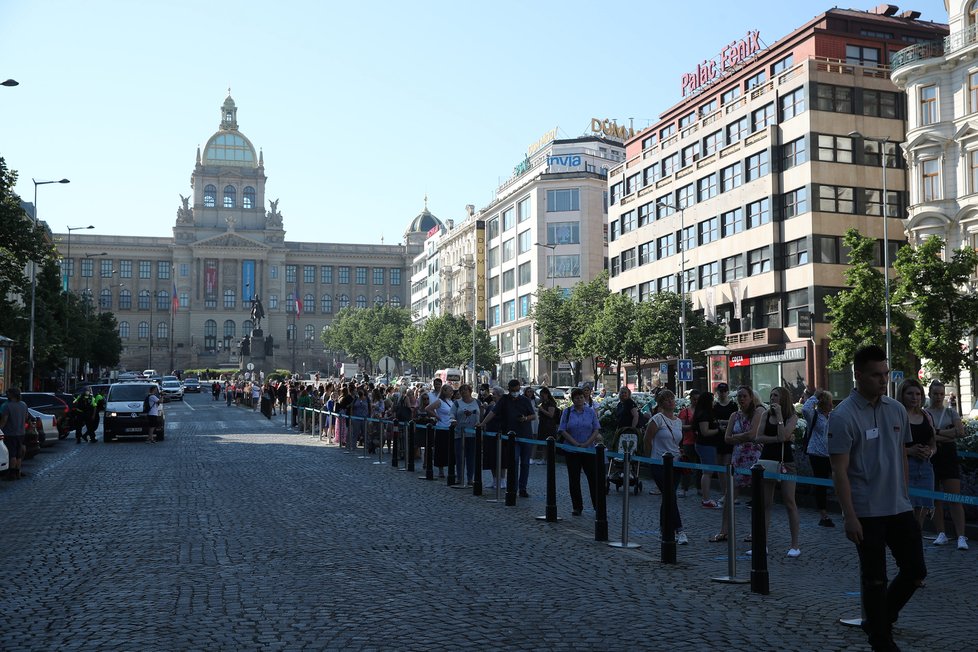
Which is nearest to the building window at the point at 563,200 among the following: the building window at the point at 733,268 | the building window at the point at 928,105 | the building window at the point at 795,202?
the building window at the point at 733,268

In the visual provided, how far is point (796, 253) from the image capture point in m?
52.3

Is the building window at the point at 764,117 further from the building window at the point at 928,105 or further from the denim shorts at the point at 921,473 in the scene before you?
the denim shorts at the point at 921,473

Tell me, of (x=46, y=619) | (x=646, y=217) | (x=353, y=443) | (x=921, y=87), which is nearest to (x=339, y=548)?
(x=46, y=619)

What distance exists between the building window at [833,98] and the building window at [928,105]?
5.80 meters

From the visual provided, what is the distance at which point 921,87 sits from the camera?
151 ft

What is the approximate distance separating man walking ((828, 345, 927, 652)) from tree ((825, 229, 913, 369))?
36.5 meters

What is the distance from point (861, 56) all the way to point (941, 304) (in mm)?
19626

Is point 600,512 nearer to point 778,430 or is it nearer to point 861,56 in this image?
point 778,430

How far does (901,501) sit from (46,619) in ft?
18.4

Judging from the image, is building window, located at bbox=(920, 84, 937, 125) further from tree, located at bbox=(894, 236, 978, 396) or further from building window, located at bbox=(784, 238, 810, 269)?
tree, located at bbox=(894, 236, 978, 396)

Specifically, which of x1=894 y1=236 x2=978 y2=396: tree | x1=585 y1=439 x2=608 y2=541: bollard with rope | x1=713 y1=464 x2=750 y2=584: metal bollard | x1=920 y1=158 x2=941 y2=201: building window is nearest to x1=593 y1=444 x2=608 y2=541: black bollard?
x1=585 y1=439 x2=608 y2=541: bollard with rope

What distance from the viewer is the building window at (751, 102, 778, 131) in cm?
5425

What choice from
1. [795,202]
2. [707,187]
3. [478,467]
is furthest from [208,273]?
[478,467]

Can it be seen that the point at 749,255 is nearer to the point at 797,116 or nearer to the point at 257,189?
the point at 797,116
